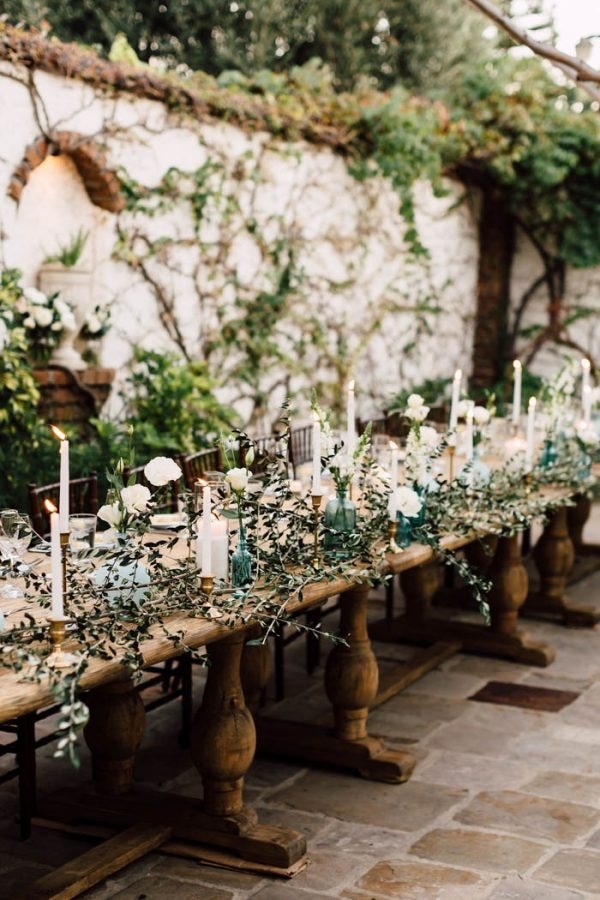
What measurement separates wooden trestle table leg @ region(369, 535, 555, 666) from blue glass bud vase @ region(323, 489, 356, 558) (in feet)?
5.55

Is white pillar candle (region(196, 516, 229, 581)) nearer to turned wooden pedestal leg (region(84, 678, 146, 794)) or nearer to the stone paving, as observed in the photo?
turned wooden pedestal leg (region(84, 678, 146, 794))

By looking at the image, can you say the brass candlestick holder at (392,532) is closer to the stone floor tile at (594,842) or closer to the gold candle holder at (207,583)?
the gold candle holder at (207,583)

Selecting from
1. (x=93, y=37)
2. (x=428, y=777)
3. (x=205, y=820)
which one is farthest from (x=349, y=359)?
(x=205, y=820)

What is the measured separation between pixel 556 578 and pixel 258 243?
351 cm

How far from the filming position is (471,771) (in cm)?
426

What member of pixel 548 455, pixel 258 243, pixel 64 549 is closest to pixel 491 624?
pixel 548 455

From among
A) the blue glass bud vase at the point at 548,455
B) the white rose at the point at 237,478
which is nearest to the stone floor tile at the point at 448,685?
the blue glass bud vase at the point at 548,455

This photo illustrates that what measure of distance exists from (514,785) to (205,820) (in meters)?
1.11

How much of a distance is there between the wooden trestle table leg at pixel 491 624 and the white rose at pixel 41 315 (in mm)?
2383

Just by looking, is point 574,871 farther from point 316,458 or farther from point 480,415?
point 480,415

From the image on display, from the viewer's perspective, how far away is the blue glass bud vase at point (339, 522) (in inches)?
152

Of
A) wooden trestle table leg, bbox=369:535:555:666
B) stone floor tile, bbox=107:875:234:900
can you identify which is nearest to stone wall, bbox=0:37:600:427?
wooden trestle table leg, bbox=369:535:555:666

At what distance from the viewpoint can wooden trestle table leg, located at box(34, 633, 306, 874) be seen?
353cm

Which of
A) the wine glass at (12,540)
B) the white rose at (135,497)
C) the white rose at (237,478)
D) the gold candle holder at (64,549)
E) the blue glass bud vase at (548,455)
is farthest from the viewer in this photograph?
the blue glass bud vase at (548,455)
